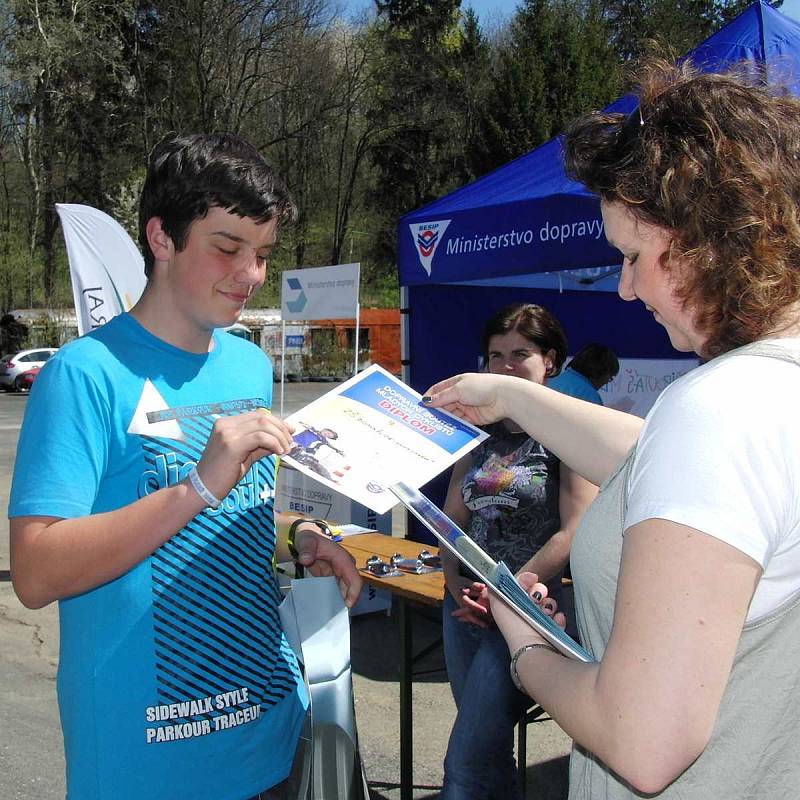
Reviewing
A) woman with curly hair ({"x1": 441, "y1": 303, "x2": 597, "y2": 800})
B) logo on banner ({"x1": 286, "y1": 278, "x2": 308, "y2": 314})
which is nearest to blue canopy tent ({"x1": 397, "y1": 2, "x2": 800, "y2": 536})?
woman with curly hair ({"x1": 441, "y1": 303, "x2": 597, "y2": 800})

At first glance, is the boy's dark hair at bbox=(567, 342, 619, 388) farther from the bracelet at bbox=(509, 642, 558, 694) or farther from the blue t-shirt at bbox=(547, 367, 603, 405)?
the bracelet at bbox=(509, 642, 558, 694)

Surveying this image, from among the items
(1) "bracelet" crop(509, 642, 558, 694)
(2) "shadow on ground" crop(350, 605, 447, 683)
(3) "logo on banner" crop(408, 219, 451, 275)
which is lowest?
(2) "shadow on ground" crop(350, 605, 447, 683)

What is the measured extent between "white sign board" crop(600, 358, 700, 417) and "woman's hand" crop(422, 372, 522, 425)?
14.4 ft

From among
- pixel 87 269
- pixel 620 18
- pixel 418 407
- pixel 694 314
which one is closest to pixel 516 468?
pixel 418 407

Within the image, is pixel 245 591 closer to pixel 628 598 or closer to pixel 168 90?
pixel 628 598

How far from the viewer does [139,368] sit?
4.63ft


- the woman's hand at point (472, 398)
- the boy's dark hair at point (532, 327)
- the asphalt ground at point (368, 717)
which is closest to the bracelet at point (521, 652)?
the woman's hand at point (472, 398)

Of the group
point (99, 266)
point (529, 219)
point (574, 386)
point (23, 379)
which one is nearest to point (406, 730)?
point (574, 386)

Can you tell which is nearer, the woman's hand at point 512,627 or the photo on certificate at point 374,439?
the woman's hand at point 512,627

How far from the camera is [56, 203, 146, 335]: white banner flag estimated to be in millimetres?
5746

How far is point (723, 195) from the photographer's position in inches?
36.1

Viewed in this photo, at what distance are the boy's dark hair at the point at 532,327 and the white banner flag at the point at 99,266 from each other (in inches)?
139

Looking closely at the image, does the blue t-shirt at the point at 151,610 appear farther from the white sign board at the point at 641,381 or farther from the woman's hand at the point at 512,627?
the white sign board at the point at 641,381

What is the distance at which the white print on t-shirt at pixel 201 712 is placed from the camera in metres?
1.34
